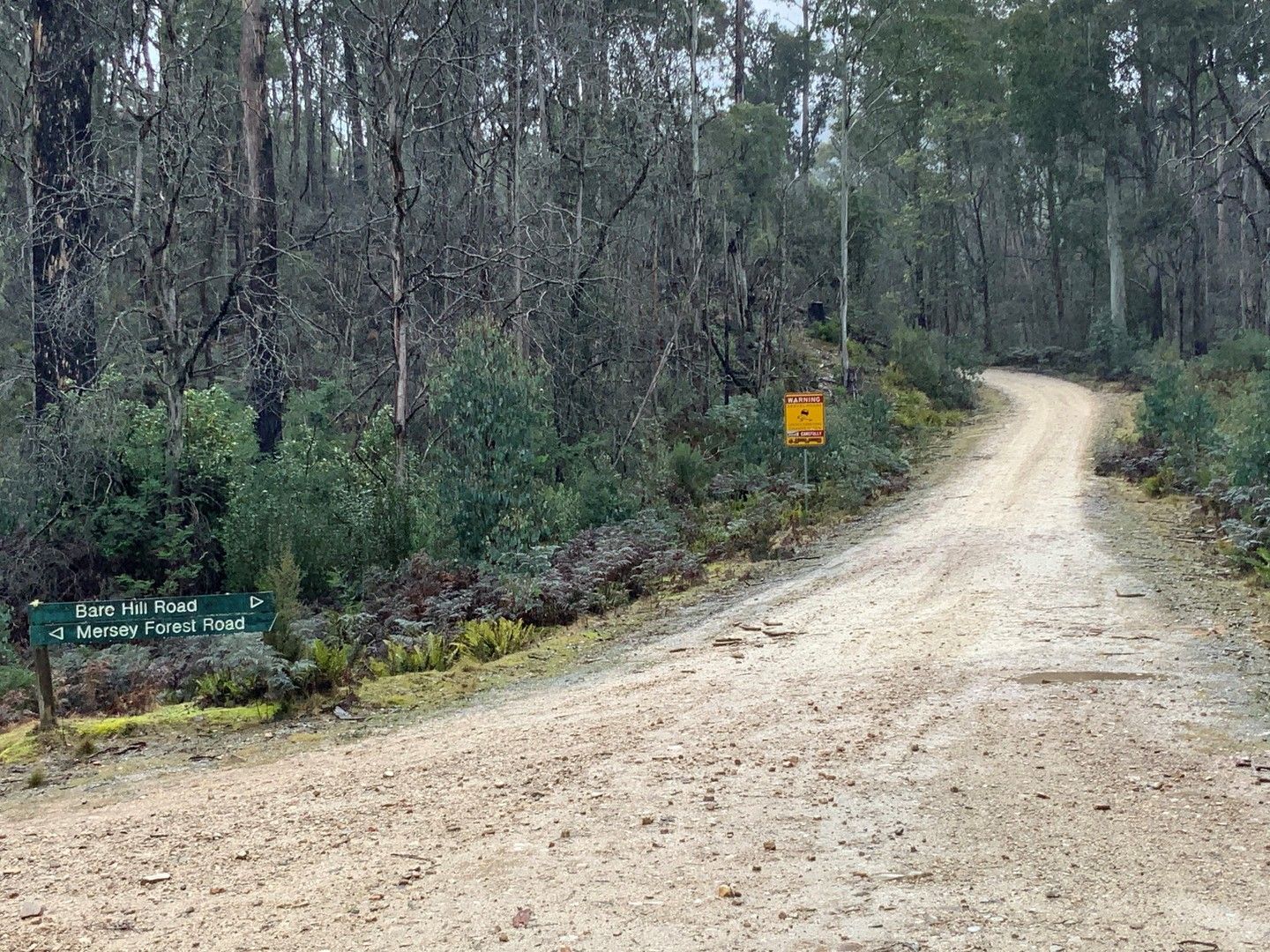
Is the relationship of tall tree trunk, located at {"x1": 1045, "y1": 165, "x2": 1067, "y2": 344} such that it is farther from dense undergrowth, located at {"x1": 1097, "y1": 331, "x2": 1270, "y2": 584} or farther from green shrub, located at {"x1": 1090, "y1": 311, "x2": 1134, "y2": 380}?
dense undergrowth, located at {"x1": 1097, "y1": 331, "x2": 1270, "y2": 584}

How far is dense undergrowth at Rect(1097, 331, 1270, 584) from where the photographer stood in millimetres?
13875

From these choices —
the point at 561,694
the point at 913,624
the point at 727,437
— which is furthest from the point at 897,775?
the point at 727,437

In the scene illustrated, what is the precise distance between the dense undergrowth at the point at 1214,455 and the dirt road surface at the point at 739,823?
432 centimetres

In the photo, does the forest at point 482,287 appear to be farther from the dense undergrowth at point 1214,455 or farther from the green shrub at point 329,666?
the dense undergrowth at point 1214,455

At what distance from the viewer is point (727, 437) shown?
2488 centimetres

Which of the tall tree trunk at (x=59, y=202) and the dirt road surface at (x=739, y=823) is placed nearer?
the dirt road surface at (x=739, y=823)

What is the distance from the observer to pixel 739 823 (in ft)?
19.4

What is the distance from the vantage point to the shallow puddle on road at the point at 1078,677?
29.4 ft

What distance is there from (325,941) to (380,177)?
86.5 feet

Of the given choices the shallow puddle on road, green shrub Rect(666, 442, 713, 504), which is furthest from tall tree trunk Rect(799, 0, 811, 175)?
Answer: the shallow puddle on road

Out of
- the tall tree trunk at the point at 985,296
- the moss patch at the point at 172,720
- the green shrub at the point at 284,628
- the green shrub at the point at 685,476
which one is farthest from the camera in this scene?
the tall tree trunk at the point at 985,296

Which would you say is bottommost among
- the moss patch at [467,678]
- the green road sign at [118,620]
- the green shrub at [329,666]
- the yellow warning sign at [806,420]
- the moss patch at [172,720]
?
the moss patch at [467,678]

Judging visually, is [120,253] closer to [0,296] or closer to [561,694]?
[561,694]

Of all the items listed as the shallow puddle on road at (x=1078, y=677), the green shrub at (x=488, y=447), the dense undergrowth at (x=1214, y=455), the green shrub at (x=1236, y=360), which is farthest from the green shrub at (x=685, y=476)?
the green shrub at (x=1236, y=360)
